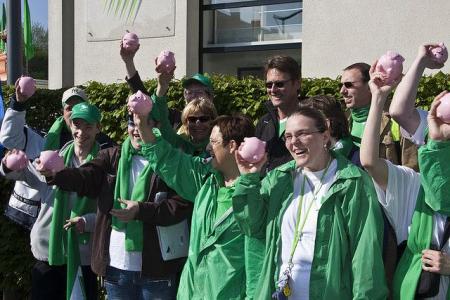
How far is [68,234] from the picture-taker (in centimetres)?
485

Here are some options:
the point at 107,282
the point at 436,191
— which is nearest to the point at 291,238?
the point at 436,191

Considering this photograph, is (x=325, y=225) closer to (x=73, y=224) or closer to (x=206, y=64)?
(x=73, y=224)

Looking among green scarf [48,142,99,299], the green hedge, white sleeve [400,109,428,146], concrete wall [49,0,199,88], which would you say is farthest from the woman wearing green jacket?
concrete wall [49,0,199,88]

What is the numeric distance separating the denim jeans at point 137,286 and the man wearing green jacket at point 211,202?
418 mm

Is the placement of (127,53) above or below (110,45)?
below

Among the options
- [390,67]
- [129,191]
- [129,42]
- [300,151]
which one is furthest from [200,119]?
[390,67]

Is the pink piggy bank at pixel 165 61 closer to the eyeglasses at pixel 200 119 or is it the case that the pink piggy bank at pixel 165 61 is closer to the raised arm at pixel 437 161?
the eyeglasses at pixel 200 119

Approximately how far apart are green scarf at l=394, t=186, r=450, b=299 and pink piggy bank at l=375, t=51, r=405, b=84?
57cm

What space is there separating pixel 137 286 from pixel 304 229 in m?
1.45

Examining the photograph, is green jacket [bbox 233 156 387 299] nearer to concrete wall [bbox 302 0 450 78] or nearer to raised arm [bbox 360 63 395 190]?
raised arm [bbox 360 63 395 190]

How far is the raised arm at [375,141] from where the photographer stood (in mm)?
3180

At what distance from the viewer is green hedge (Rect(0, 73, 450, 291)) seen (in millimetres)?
6012

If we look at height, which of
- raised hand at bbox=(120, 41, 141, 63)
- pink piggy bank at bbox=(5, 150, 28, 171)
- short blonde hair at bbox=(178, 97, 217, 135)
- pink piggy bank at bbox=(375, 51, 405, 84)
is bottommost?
pink piggy bank at bbox=(5, 150, 28, 171)

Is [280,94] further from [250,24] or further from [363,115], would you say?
[250,24]
